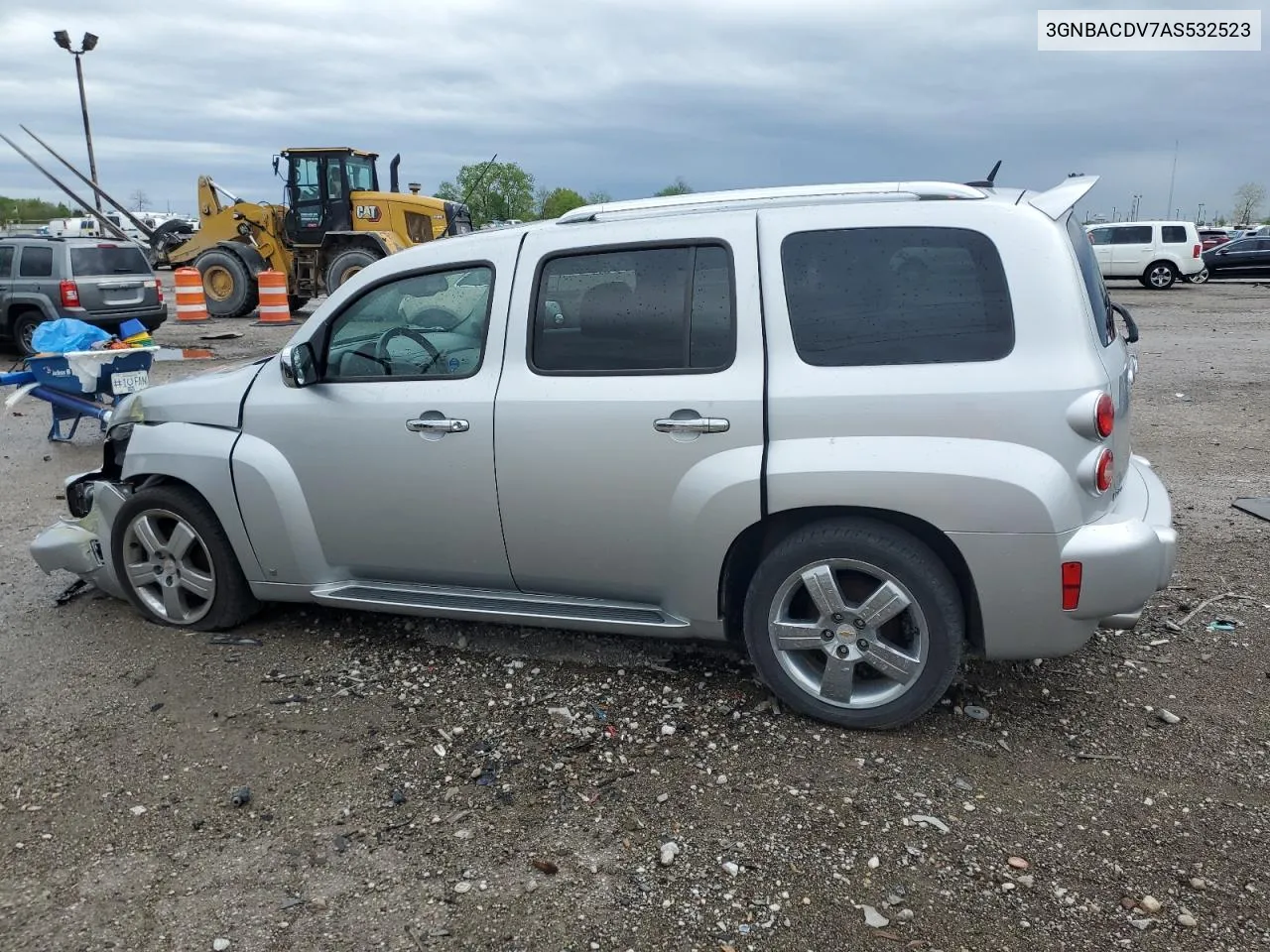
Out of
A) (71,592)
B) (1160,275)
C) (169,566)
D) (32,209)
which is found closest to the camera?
(169,566)

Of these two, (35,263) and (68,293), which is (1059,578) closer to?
(68,293)

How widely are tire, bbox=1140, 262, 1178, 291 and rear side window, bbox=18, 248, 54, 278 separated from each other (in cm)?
2535

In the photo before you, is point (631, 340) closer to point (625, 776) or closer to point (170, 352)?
point (625, 776)

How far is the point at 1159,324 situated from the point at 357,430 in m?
17.8

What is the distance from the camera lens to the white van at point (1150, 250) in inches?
1033

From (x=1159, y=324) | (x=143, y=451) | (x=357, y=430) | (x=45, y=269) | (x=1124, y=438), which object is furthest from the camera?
(x=1159, y=324)

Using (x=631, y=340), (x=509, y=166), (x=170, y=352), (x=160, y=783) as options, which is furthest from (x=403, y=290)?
(x=509, y=166)

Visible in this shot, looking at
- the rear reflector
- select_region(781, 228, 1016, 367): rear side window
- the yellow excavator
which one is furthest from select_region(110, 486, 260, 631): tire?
the yellow excavator

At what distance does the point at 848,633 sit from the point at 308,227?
59.4 feet

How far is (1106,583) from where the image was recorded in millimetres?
3277

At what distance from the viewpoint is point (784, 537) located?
361 centimetres

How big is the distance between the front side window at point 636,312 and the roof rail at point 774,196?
0.77 ft

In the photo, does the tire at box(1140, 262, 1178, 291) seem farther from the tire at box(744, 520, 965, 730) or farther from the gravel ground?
the tire at box(744, 520, 965, 730)

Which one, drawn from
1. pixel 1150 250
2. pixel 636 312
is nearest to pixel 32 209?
pixel 1150 250
